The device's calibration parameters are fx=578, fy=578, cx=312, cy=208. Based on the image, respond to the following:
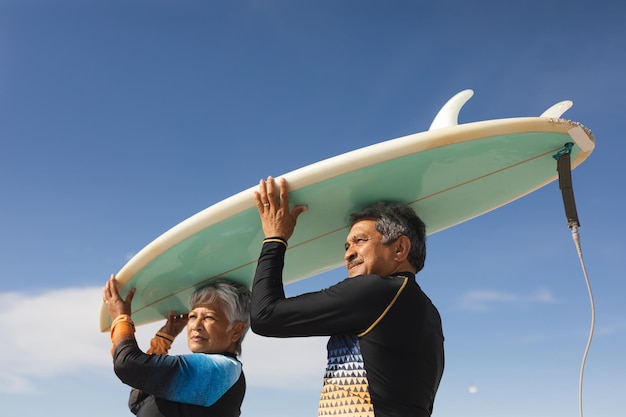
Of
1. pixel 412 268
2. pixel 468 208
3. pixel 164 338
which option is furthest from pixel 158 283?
pixel 468 208

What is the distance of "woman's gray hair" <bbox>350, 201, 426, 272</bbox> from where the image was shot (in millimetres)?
2643

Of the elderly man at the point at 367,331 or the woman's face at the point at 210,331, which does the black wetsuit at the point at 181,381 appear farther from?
the elderly man at the point at 367,331

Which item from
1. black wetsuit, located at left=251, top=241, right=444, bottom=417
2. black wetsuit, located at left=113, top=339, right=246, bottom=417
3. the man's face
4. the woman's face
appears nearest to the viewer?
black wetsuit, located at left=251, top=241, right=444, bottom=417

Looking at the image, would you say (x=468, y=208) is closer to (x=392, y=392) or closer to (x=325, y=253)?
(x=325, y=253)

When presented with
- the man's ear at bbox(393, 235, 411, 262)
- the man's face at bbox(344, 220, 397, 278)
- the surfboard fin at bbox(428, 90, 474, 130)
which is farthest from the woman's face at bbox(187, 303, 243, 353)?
the surfboard fin at bbox(428, 90, 474, 130)

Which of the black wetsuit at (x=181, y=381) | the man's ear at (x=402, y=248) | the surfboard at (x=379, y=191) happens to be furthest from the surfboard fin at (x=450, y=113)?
the black wetsuit at (x=181, y=381)

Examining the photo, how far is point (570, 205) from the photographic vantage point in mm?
2574

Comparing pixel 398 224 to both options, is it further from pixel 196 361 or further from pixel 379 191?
pixel 196 361

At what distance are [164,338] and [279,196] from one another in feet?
5.34

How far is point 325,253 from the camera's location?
3.35m

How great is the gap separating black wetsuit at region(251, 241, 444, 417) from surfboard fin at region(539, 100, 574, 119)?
1.05m

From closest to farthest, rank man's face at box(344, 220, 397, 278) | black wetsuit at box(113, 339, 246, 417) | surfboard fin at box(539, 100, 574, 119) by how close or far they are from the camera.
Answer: man's face at box(344, 220, 397, 278) < surfboard fin at box(539, 100, 574, 119) < black wetsuit at box(113, 339, 246, 417)

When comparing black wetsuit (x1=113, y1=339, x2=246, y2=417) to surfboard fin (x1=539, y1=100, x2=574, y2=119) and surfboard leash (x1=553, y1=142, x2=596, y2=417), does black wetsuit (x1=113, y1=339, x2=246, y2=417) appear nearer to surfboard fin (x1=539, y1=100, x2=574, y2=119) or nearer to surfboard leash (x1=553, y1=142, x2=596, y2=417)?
surfboard leash (x1=553, y1=142, x2=596, y2=417)

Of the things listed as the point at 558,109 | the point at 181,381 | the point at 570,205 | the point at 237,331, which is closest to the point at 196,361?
the point at 181,381
